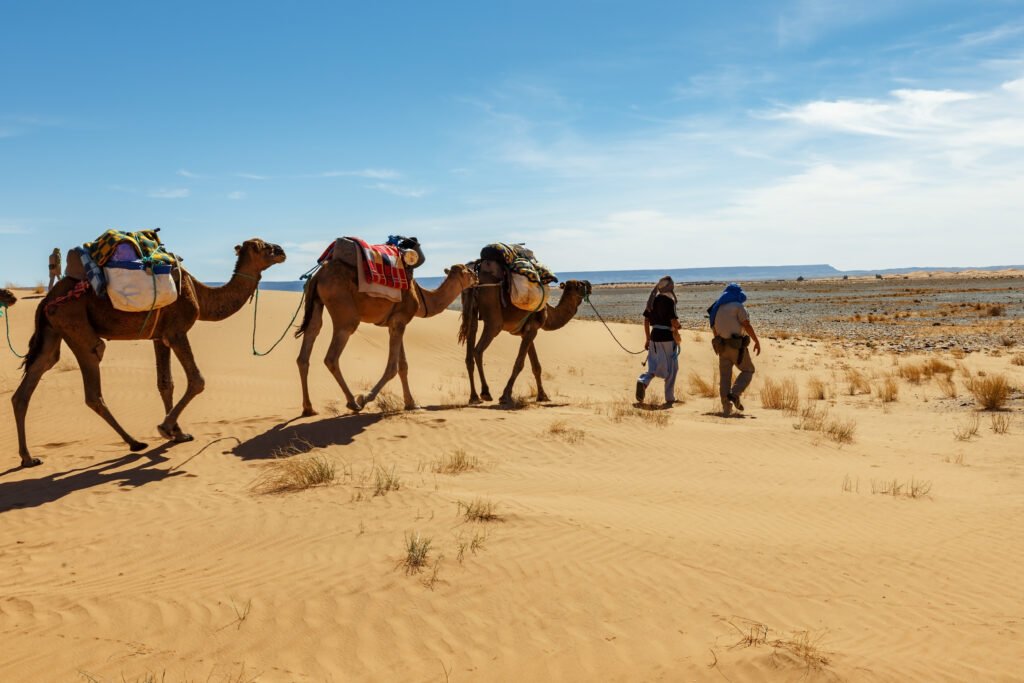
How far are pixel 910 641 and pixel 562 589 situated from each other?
2.25 metres

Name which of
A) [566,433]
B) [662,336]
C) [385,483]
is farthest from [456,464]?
[662,336]

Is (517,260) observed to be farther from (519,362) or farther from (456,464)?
(456,464)

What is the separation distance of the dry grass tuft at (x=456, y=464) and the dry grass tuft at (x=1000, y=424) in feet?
28.2

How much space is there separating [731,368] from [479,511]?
819 cm

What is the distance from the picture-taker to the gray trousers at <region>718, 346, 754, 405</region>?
13.8m

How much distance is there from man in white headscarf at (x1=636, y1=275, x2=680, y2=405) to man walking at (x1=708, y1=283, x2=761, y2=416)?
0.83 metres

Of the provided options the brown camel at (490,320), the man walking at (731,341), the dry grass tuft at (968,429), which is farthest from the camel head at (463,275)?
the dry grass tuft at (968,429)

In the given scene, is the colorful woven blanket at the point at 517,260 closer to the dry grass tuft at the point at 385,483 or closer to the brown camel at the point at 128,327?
the brown camel at the point at 128,327

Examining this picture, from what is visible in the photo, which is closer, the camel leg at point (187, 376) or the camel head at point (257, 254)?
the camel leg at point (187, 376)

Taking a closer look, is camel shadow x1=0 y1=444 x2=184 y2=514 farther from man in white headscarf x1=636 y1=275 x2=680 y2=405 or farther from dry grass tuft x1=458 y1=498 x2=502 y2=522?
man in white headscarf x1=636 y1=275 x2=680 y2=405

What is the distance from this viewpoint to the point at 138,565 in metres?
6.02

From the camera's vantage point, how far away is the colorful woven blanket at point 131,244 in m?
8.86

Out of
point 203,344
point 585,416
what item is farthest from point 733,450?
point 203,344

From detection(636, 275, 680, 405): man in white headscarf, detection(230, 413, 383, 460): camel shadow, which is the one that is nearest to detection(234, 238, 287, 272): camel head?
detection(230, 413, 383, 460): camel shadow
